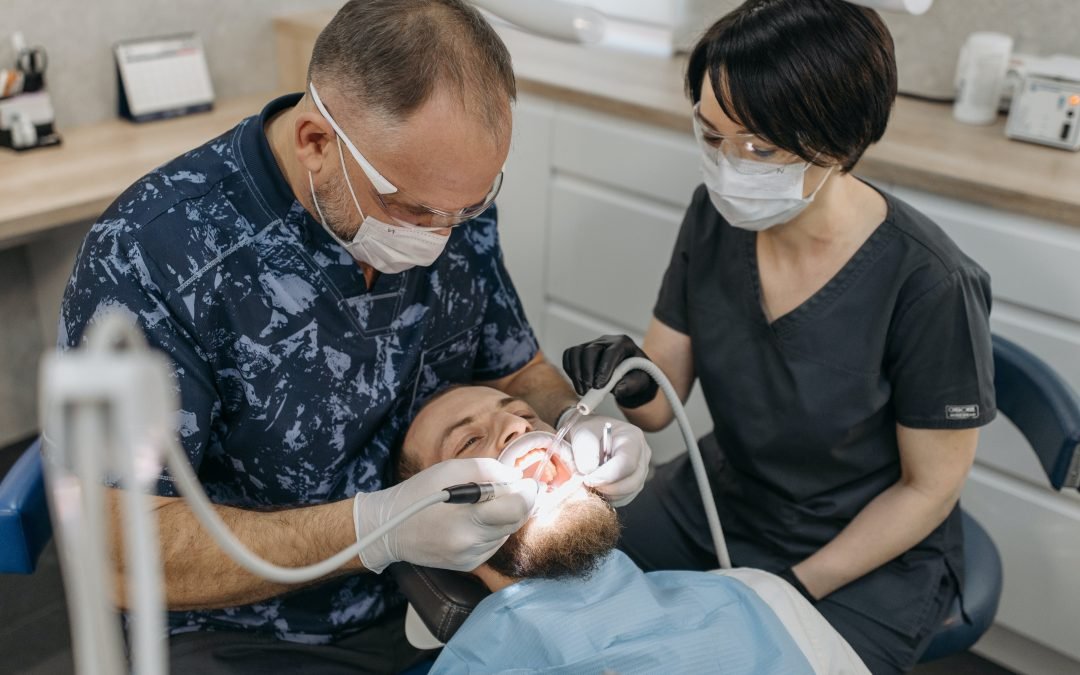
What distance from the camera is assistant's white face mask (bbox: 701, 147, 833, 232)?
4.81 feet

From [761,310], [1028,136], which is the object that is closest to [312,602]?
[761,310]

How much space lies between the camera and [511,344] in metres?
1.71

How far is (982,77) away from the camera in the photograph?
226cm

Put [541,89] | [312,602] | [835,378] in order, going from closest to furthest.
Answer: [312,602]
[835,378]
[541,89]

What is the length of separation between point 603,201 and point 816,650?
1435 mm

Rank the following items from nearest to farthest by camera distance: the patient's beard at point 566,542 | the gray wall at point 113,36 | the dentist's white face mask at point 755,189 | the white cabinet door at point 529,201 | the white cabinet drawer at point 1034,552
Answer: the patient's beard at point 566,542 < the dentist's white face mask at point 755,189 < the white cabinet drawer at point 1034,552 < the gray wall at point 113,36 < the white cabinet door at point 529,201

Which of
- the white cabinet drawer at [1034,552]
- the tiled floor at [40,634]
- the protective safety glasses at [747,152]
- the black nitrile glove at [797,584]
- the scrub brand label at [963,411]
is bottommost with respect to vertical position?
the tiled floor at [40,634]

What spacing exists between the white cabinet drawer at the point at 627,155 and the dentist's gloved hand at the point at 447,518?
121 centimetres

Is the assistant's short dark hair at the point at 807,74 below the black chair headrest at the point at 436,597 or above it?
above

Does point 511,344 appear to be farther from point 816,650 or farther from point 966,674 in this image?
point 966,674

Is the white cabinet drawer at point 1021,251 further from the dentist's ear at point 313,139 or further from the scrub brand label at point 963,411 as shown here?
the dentist's ear at point 313,139

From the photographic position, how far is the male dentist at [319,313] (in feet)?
4.03

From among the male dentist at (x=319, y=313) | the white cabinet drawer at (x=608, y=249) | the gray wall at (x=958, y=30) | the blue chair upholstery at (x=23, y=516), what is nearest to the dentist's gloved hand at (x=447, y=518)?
the male dentist at (x=319, y=313)

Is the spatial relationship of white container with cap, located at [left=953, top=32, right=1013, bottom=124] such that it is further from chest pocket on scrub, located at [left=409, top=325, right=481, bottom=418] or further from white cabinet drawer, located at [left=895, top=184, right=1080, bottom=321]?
chest pocket on scrub, located at [left=409, top=325, right=481, bottom=418]
